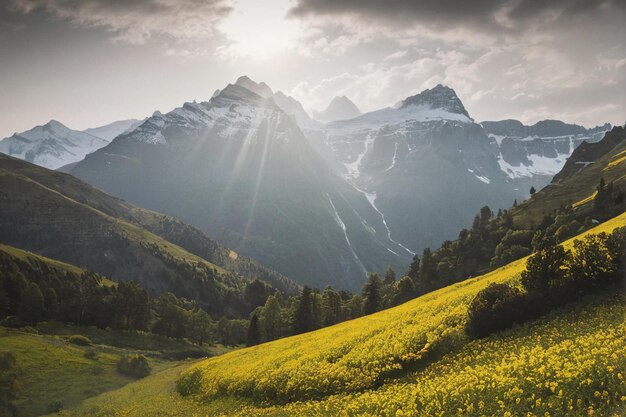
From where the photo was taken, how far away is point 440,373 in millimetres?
25172

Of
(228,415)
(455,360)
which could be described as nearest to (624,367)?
(455,360)

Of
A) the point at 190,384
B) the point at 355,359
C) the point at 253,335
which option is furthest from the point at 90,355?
the point at 355,359

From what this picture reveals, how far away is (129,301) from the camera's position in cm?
14825

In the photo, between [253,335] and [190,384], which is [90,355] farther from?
[253,335]

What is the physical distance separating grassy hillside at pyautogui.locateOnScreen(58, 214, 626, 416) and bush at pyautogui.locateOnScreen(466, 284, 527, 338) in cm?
109

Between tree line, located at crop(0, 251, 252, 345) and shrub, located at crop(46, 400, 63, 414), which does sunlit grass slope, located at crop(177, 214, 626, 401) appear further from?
tree line, located at crop(0, 251, 252, 345)

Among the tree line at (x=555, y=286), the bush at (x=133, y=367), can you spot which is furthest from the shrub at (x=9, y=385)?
the tree line at (x=555, y=286)

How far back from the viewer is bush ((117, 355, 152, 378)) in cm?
8088

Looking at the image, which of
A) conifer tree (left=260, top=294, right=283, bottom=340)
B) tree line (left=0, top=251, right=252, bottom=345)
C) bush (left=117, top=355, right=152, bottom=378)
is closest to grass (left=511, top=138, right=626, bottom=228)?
conifer tree (left=260, top=294, right=283, bottom=340)

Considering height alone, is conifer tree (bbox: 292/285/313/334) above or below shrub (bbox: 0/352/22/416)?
below

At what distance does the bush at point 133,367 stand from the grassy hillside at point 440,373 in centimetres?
3749

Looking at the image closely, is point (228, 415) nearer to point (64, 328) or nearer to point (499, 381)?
point (499, 381)

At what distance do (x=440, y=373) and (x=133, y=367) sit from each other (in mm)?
73426

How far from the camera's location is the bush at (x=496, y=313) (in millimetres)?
29016
